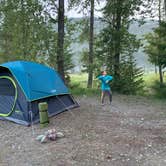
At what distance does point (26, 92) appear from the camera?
24.3 ft

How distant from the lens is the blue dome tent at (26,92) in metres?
7.40

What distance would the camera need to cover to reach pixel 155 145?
551 centimetres

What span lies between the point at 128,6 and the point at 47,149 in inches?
419

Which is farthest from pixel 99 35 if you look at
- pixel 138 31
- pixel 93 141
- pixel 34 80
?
pixel 93 141

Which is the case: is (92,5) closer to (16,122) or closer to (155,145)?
(16,122)

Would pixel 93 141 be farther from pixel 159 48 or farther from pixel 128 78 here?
pixel 159 48

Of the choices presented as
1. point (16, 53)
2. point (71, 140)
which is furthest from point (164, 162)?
point (16, 53)

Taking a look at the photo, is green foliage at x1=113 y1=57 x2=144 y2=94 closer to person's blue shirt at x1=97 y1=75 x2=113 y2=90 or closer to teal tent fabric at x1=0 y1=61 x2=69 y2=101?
person's blue shirt at x1=97 y1=75 x2=113 y2=90

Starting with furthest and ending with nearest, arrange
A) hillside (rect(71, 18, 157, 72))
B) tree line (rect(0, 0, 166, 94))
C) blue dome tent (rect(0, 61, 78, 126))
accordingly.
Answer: hillside (rect(71, 18, 157, 72)) < tree line (rect(0, 0, 166, 94)) < blue dome tent (rect(0, 61, 78, 126))

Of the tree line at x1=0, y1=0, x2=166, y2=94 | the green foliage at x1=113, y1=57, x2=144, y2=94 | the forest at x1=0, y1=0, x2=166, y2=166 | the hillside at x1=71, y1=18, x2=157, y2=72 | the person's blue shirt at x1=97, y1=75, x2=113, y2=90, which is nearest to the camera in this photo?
the forest at x1=0, y1=0, x2=166, y2=166

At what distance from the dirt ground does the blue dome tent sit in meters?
0.31

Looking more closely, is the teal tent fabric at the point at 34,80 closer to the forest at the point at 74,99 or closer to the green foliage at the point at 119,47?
the forest at the point at 74,99

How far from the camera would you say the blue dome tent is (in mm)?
7402

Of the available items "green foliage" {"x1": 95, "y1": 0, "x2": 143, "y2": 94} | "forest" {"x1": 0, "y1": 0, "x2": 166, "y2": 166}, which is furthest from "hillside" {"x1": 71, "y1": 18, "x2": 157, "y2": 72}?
"green foliage" {"x1": 95, "y1": 0, "x2": 143, "y2": 94}
